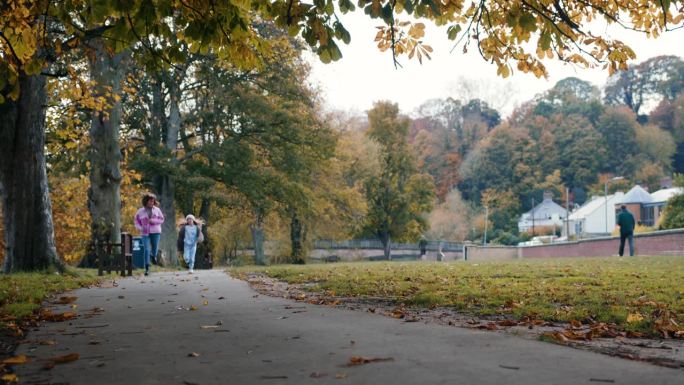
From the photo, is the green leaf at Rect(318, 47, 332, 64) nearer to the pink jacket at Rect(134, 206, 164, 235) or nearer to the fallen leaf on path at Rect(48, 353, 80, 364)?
the fallen leaf on path at Rect(48, 353, 80, 364)

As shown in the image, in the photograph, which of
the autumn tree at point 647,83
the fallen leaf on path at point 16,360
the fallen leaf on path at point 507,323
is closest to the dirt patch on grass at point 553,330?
the fallen leaf on path at point 507,323

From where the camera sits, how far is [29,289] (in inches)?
441

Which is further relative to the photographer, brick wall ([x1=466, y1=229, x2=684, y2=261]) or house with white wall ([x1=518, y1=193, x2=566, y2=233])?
house with white wall ([x1=518, y1=193, x2=566, y2=233])

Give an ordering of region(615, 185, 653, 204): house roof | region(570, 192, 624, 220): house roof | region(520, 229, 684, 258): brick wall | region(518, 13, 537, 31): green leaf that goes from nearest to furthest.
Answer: region(518, 13, 537, 31): green leaf → region(520, 229, 684, 258): brick wall → region(615, 185, 653, 204): house roof → region(570, 192, 624, 220): house roof

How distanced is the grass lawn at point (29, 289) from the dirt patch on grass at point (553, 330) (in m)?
3.34

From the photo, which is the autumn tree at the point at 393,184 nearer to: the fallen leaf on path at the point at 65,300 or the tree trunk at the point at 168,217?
the tree trunk at the point at 168,217

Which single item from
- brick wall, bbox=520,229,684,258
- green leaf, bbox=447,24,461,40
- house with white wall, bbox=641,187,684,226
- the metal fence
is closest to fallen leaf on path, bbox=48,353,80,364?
green leaf, bbox=447,24,461,40

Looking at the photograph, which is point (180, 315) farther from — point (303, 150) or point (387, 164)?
point (387, 164)

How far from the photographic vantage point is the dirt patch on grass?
17.4 ft

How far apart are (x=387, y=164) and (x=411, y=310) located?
5696cm

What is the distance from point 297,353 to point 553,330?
2462 mm

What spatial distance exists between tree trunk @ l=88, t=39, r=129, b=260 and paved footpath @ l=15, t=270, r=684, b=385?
14.5 m

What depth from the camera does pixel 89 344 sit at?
19.6ft

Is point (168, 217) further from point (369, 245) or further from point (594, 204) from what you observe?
point (594, 204)
